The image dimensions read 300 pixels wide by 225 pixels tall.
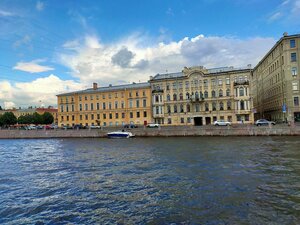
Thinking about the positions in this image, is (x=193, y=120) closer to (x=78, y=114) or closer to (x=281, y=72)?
(x=281, y=72)

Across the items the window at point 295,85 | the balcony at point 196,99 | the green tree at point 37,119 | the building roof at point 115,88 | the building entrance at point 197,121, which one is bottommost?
the building entrance at point 197,121

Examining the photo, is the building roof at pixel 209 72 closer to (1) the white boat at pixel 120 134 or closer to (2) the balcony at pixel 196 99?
(2) the balcony at pixel 196 99

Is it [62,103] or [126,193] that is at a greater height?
[62,103]

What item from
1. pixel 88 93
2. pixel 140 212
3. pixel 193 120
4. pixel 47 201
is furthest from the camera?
pixel 88 93

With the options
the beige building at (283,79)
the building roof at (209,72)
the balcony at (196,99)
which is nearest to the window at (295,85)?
the beige building at (283,79)

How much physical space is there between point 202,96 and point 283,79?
21.2m

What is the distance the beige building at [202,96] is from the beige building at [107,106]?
4378 millimetres

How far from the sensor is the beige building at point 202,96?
235ft

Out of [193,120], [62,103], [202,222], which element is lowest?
[202,222]

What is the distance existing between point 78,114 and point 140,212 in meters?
82.9

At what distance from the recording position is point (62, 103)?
9338cm

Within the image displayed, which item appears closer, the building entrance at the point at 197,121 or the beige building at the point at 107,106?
the building entrance at the point at 197,121

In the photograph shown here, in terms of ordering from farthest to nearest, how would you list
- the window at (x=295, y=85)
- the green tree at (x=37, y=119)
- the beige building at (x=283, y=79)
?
the green tree at (x=37, y=119)
the window at (x=295, y=85)
the beige building at (x=283, y=79)

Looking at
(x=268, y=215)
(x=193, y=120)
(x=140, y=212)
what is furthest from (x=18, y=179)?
(x=193, y=120)
